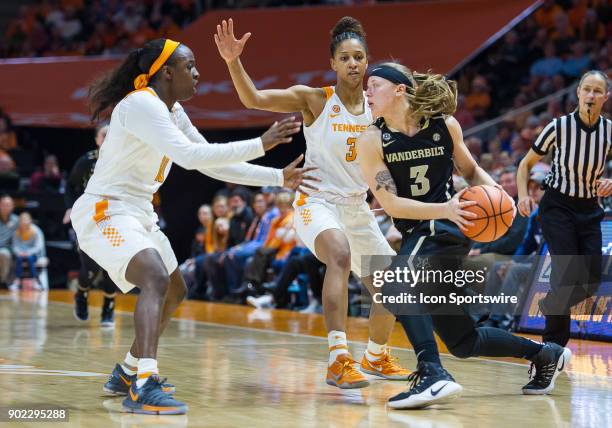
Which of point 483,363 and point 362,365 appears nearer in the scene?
point 362,365

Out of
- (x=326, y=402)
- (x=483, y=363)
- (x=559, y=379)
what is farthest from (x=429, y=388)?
(x=483, y=363)

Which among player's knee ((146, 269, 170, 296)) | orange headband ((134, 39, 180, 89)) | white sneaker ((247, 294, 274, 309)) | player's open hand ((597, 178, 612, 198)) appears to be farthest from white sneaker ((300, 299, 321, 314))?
player's knee ((146, 269, 170, 296))

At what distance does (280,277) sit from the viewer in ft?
41.1

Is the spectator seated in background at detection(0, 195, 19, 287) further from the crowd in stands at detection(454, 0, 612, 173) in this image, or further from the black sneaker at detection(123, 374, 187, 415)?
the black sneaker at detection(123, 374, 187, 415)

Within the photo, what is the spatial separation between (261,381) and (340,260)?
0.95 metres

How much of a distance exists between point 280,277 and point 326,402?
23.3 ft

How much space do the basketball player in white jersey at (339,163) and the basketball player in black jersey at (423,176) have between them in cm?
86

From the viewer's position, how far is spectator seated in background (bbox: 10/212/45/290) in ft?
52.1

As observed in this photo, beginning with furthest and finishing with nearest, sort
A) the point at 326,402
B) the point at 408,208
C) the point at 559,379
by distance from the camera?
the point at 559,379 → the point at 326,402 → the point at 408,208

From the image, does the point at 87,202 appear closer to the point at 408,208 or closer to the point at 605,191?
the point at 408,208

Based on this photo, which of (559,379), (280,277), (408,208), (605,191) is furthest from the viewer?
(280,277)

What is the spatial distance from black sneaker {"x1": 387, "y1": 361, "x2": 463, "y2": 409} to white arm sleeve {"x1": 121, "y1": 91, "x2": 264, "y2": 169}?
140cm

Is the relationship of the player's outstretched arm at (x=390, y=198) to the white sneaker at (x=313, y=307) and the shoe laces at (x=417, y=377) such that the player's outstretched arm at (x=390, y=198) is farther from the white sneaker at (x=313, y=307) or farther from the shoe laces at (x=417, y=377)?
the white sneaker at (x=313, y=307)

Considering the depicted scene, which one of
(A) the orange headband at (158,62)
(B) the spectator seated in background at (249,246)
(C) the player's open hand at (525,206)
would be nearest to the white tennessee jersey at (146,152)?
(A) the orange headband at (158,62)
